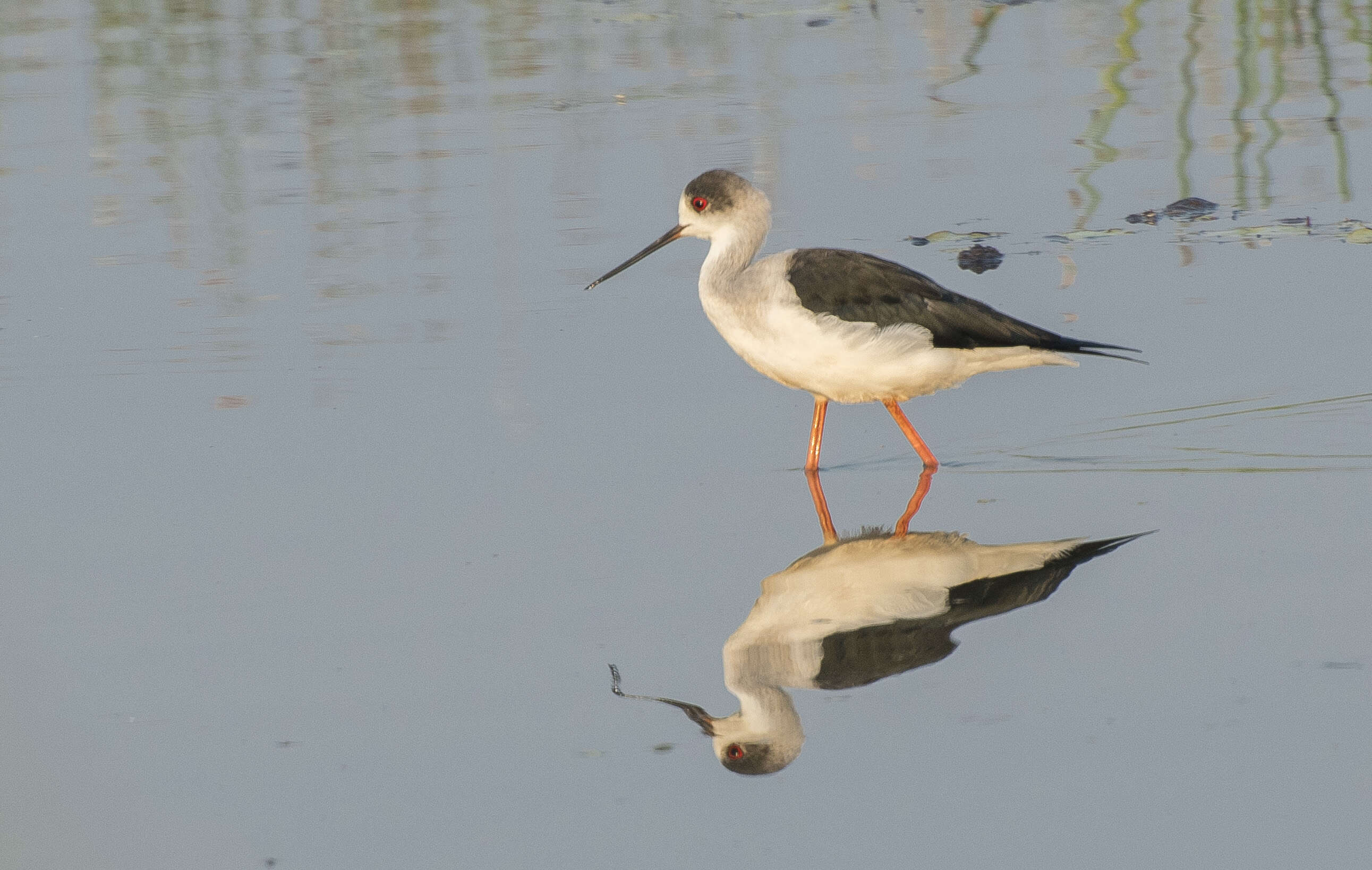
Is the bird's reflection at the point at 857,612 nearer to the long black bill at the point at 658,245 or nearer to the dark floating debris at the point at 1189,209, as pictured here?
the long black bill at the point at 658,245

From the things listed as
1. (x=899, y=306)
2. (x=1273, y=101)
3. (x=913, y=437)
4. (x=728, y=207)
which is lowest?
(x=913, y=437)

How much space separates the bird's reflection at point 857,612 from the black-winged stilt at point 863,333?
2.37 feet

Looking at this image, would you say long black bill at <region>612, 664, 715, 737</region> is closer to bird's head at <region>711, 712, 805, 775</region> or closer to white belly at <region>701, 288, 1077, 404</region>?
bird's head at <region>711, 712, 805, 775</region>

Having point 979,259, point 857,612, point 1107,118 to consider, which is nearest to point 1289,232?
point 979,259

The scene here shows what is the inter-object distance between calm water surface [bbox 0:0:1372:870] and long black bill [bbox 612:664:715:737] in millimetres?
37

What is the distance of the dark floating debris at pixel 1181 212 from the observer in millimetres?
8500

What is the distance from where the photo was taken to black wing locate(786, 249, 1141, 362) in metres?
6.02

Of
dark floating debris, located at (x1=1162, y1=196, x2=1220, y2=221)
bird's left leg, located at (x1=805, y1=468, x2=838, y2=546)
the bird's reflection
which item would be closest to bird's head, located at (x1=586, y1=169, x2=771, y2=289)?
bird's left leg, located at (x1=805, y1=468, x2=838, y2=546)

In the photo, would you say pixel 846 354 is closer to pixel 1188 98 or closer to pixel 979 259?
pixel 979 259

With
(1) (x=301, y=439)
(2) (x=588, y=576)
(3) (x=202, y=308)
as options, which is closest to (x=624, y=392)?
(1) (x=301, y=439)

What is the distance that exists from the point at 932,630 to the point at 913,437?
174cm

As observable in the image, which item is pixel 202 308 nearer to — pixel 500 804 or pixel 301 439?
pixel 301 439

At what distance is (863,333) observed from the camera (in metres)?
6.01

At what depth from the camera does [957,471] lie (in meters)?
5.91
